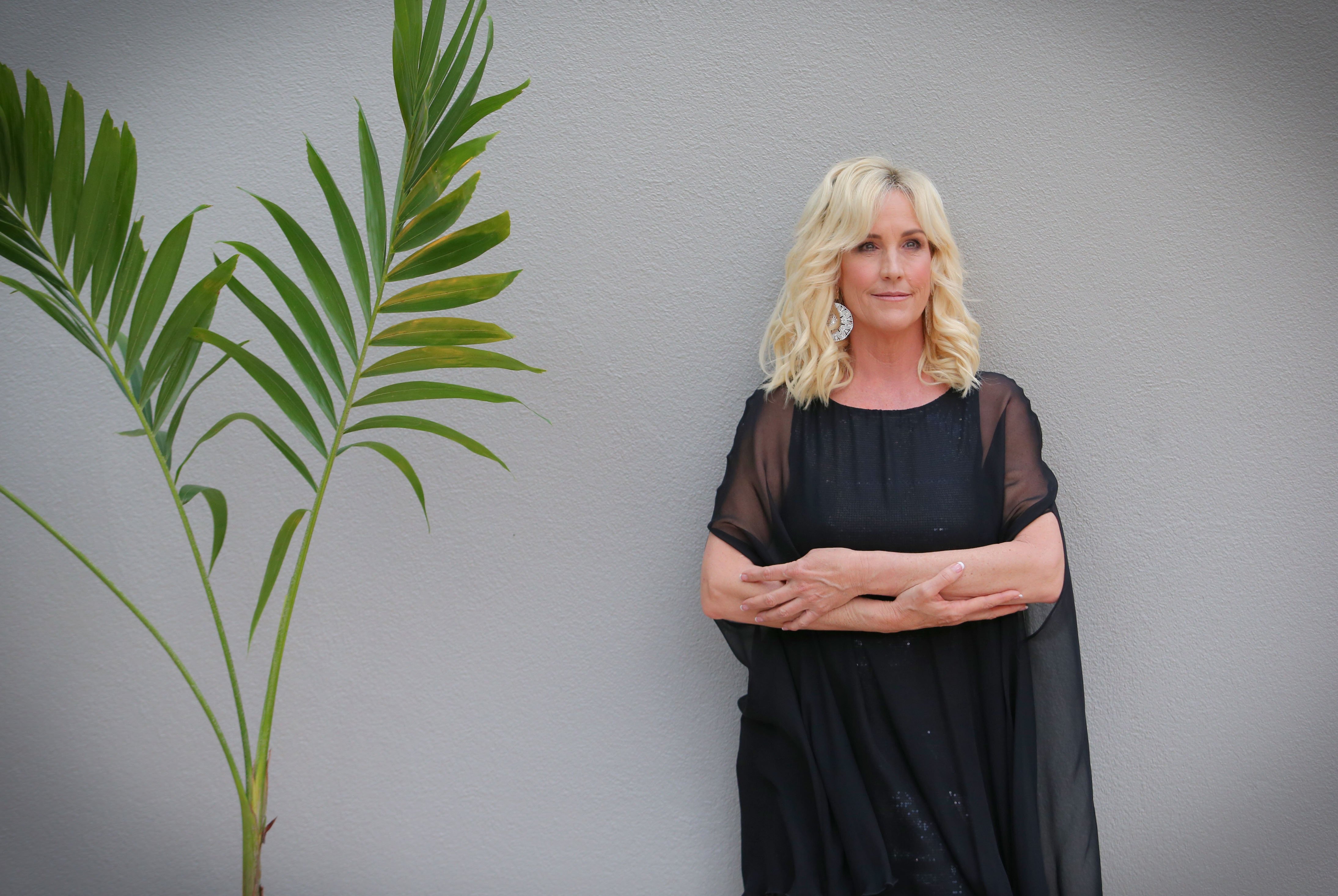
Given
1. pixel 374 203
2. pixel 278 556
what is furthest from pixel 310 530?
pixel 374 203

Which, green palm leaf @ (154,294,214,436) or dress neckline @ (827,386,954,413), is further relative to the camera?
dress neckline @ (827,386,954,413)

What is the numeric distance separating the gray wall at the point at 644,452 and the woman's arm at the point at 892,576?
1.23 ft

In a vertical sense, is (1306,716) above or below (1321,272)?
below

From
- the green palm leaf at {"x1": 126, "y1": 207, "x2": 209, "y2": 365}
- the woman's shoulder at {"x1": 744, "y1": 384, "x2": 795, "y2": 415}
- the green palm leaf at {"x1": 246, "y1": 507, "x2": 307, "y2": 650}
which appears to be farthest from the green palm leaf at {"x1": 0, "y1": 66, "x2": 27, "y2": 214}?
the woman's shoulder at {"x1": 744, "y1": 384, "x2": 795, "y2": 415}

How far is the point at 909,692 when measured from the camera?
160 centimetres

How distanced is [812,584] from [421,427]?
76 cm

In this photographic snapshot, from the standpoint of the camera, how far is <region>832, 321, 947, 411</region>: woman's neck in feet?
5.42

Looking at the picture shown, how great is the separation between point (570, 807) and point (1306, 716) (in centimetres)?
168

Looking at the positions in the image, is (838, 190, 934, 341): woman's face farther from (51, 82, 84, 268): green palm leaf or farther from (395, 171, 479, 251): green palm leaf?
(51, 82, 84, 268): green palm leaf

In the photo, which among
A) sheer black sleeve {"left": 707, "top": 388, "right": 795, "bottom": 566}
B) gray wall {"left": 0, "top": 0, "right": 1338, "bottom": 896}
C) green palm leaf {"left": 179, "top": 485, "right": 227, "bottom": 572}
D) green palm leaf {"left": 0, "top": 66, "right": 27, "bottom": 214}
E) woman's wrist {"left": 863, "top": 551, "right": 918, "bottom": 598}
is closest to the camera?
green palm leaf {"left": 0, "top": 66, "right": 27, "bottom": 214}

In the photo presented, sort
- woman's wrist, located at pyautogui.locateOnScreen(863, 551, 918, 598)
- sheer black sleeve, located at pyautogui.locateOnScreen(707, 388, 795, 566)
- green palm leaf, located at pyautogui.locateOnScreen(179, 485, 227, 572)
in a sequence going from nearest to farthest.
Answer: green palm leaf, located at pyautogui.locateOnScreen(179, 485, 227, 572), woman's wrist, located at pyautogui.locateOnScreen(863, 551, 918, 598), sheer black sleeve, located at pyautogui.locateOnScreen(707, 388, 795, 566)

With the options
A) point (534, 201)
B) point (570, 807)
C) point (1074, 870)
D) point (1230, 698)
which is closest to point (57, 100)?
point (534, 201)

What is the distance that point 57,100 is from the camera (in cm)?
190

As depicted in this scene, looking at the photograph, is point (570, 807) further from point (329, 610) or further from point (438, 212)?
point (438, 212)
